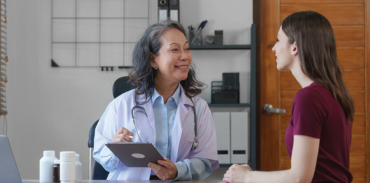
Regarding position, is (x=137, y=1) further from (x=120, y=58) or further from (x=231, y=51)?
(x=231, y=51)

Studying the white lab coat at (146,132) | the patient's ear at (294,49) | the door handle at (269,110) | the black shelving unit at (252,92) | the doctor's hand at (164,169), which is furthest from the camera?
the door handle at (269,110)

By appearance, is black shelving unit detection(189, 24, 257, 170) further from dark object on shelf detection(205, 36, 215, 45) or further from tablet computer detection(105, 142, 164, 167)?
tablet computer detection(105, 142, 164, 167)

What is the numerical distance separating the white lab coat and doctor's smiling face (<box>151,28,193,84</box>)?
0.11m

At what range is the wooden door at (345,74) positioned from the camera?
312 cm

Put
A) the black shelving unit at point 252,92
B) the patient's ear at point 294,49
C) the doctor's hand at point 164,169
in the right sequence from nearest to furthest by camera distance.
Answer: the patient's ear at point 294,49, the doctor's hand at point 164,169, the black shelving unit at point 252,92

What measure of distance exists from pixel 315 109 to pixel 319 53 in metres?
0.19

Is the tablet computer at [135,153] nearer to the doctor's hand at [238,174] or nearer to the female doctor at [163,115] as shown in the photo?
the female doctor at [163,115]

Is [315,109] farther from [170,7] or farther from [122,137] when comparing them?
[170,7]

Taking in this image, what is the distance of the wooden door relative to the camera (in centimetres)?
312

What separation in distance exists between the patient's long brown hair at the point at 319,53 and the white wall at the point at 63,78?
1.92 m

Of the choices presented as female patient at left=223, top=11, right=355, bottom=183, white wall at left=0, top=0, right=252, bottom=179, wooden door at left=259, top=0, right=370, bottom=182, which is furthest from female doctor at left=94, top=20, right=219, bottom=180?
wooden door at left=259, top=0, right=370, bottom=182

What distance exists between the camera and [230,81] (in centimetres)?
299

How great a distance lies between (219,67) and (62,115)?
1322 mm

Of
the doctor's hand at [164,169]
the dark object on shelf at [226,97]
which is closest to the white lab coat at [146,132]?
the doctor's hand at [164,169]
